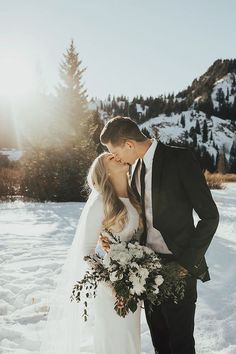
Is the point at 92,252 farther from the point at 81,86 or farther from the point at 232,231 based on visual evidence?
the point at 81,86

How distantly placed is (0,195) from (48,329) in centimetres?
1723

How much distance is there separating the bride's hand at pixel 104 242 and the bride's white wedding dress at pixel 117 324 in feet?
0.40

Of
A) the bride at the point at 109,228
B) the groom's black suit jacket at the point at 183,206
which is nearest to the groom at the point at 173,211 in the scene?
the groom's black suit jacket at the point at 183,206

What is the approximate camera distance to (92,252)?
3.67 meters

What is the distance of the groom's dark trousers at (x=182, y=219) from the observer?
3.05 metres

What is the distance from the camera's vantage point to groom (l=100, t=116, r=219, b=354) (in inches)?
120

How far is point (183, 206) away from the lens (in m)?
3.14

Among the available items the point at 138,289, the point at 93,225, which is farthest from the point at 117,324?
the point at 93,225

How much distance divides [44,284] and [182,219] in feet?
15.3

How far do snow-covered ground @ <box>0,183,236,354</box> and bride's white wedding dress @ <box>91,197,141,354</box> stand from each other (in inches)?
45.9

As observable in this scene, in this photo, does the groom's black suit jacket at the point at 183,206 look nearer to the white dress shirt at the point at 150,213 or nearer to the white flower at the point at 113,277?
the white dress shirt at the point at 150,213

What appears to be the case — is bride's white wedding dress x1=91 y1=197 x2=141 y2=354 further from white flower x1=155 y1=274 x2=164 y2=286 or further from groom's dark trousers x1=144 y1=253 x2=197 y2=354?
white flower x1=155 y1=274 x2=164 y2=286

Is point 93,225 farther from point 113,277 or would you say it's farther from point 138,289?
point 138,289

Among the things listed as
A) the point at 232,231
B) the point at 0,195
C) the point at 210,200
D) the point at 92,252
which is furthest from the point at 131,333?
the point at 0,195
